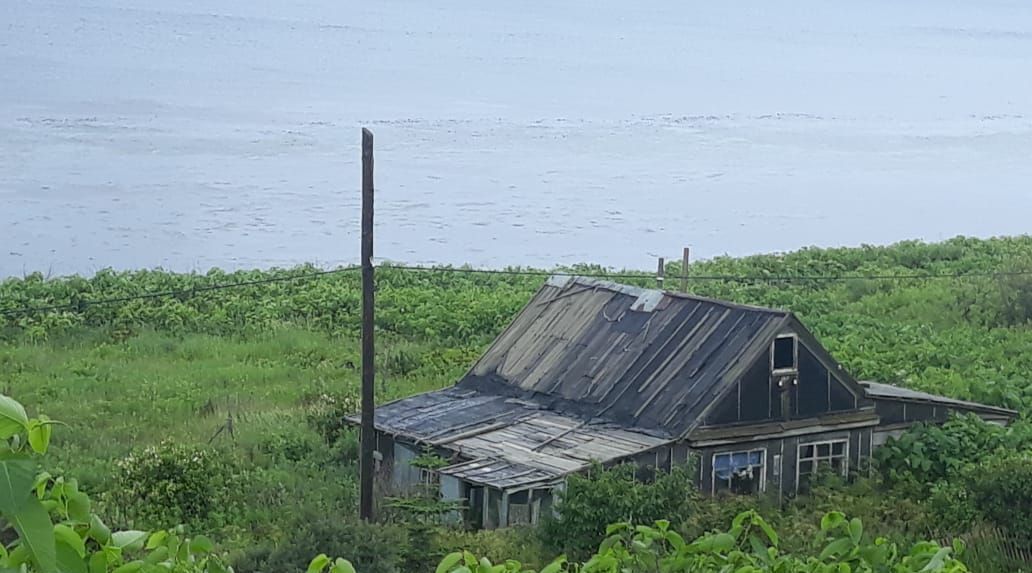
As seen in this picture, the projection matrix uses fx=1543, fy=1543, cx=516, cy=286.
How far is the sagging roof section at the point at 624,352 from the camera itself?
18.4 m

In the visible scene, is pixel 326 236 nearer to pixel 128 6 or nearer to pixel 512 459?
pixel 512 459

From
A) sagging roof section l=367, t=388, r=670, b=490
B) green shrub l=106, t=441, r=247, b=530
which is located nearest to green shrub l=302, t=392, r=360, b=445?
sagging roof section l=367, t=388, r=670, b=490

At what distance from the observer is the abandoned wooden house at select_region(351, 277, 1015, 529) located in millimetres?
17328

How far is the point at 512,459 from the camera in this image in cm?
1722

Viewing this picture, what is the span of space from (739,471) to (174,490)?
6601mm

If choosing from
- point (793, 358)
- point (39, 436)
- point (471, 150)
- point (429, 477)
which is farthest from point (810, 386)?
point (471, 150)

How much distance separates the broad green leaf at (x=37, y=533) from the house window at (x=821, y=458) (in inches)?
670

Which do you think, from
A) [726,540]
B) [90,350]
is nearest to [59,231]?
[90,350]

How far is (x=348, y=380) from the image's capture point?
2566 centimetres

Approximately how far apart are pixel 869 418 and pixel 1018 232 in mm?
33809

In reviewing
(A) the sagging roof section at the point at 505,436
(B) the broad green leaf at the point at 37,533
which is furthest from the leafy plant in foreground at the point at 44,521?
(A) the sagging roof section at the point at 505,436

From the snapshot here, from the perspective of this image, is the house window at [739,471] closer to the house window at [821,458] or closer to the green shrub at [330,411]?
the house window at [821,458]

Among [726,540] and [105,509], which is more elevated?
[726,540]

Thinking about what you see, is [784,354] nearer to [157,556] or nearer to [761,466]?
[761,466]
